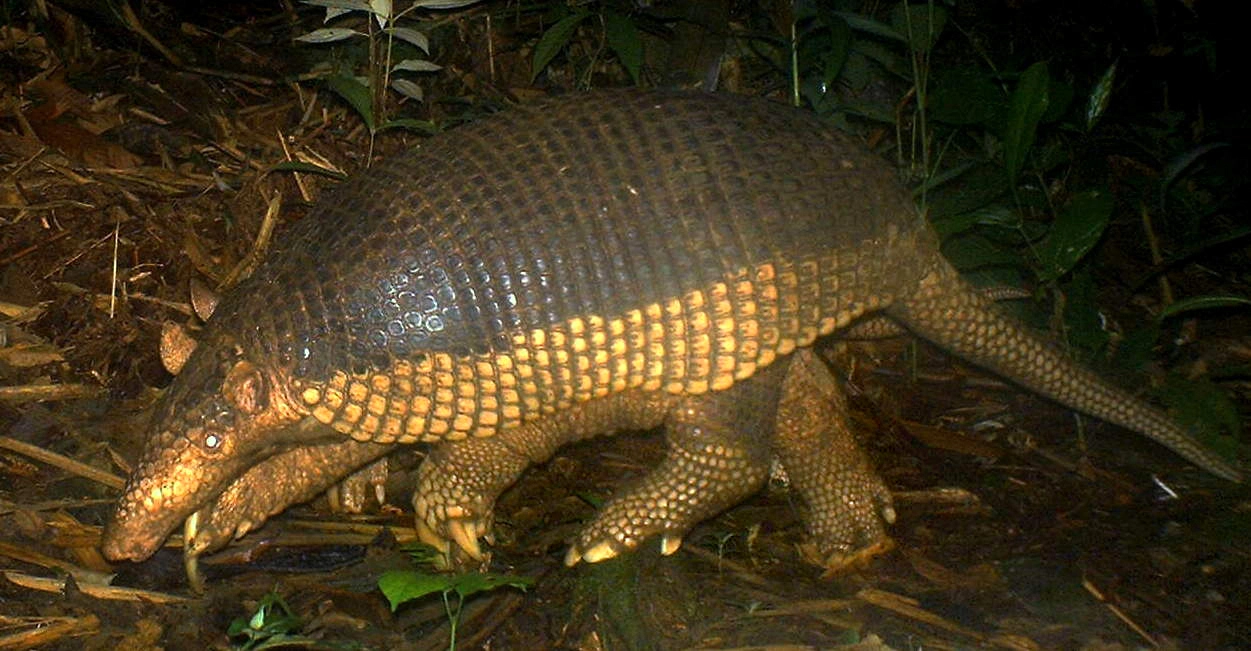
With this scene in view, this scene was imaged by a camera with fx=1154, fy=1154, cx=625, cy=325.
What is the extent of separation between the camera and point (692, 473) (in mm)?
4020

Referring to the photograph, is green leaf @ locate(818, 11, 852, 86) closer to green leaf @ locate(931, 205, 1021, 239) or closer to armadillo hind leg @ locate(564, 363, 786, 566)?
green leaf @ locate(931, 205, 1021, 239)

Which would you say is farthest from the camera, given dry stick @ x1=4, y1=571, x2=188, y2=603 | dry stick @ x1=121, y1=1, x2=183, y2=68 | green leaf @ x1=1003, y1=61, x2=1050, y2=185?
dry stick @ x1=121, y1=1, x2=183, y2=68

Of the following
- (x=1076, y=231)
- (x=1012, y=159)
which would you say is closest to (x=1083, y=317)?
(x=1076, y=231)

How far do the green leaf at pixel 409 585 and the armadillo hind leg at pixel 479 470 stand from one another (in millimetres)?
802

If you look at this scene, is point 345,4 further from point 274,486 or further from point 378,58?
point 274,486

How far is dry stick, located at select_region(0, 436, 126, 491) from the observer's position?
434 cm

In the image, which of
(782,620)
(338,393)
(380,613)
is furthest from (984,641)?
(338,393)

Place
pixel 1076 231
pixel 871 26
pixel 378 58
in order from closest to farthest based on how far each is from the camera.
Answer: pixel 1076 231
pixel 871 26
pixel 378 58

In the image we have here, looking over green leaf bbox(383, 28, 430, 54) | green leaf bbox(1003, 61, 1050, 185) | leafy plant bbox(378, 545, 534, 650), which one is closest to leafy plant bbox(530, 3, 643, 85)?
green leaf bbox(383, 28, 430, 54)

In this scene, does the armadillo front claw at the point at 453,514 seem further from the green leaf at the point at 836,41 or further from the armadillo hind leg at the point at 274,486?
the green leaf at the point at 836,41

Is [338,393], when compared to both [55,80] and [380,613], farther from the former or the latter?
[55,80]

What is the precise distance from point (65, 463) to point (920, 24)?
3935mm

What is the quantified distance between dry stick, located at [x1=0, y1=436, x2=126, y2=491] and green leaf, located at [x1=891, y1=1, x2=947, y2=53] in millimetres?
3677

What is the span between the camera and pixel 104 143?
18.5ft
